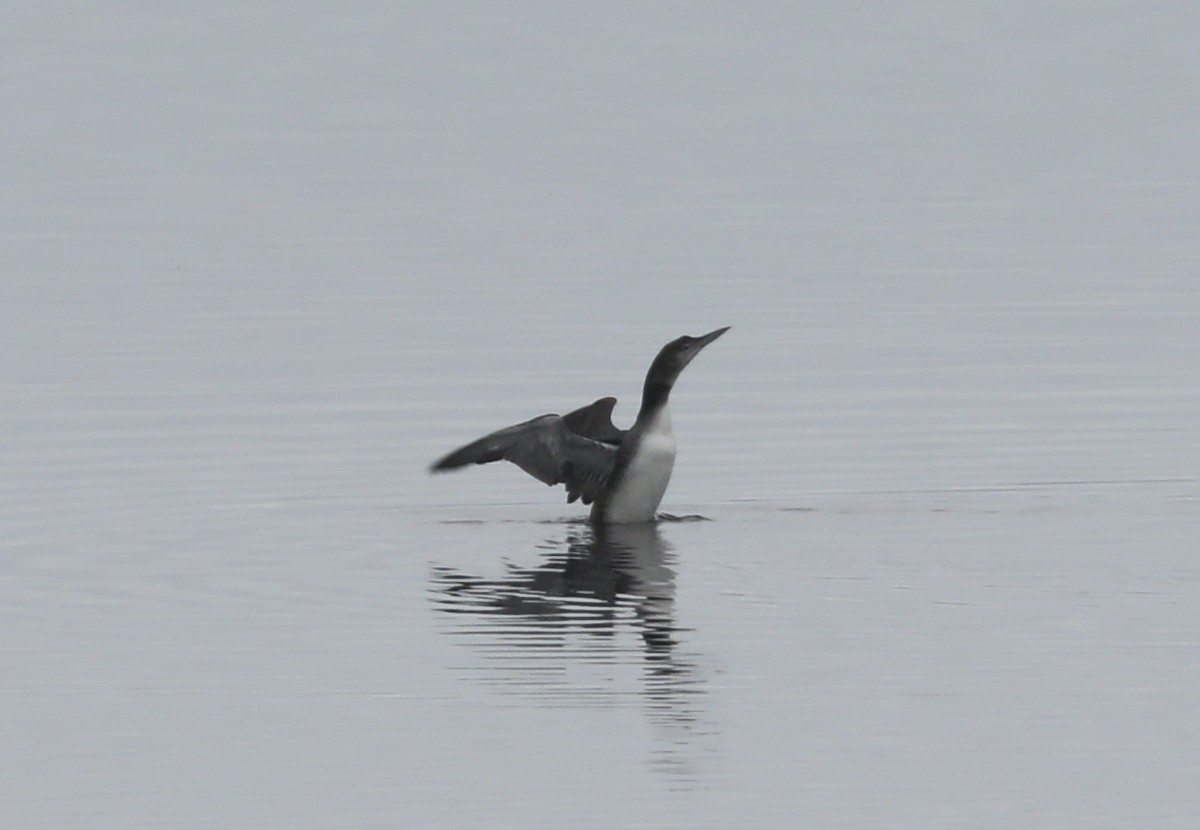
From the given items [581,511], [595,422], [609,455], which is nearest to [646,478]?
[609,455]

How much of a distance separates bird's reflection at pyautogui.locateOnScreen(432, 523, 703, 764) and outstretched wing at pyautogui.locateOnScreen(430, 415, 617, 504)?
1.33 ft

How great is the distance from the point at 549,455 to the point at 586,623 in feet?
9.79

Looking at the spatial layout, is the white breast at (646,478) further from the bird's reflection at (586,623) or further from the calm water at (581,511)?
the calm water at (581,511)

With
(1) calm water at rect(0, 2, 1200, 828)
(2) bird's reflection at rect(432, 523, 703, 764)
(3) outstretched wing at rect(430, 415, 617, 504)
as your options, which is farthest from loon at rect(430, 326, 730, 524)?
(1) calm water at rect(0, 2, 1200, 828)

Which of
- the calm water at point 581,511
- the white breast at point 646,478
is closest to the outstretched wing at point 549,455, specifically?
the white breast at point 646,478

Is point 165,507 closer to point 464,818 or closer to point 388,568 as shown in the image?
point 388,568

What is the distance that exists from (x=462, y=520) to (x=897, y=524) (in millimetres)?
2210

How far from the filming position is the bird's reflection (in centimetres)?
1195

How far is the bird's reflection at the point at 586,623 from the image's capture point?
1195cm

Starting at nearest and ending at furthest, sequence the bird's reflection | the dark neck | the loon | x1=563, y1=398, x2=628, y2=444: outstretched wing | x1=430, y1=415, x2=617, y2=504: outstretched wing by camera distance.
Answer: the bird's reflection → x1=430, y1=415, x2=617, y2=504: outstretched wing → the loon → the dark neck → x1=563, y1=398, x2=628, y2=444: outstretched wing

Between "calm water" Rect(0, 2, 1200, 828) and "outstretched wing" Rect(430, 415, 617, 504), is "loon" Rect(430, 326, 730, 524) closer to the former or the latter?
"outstretched wing" Rect(430, 415, 617, 504)

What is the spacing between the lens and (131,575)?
1454cm

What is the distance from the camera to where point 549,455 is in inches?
637

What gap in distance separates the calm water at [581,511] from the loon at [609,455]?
0.38 metres
